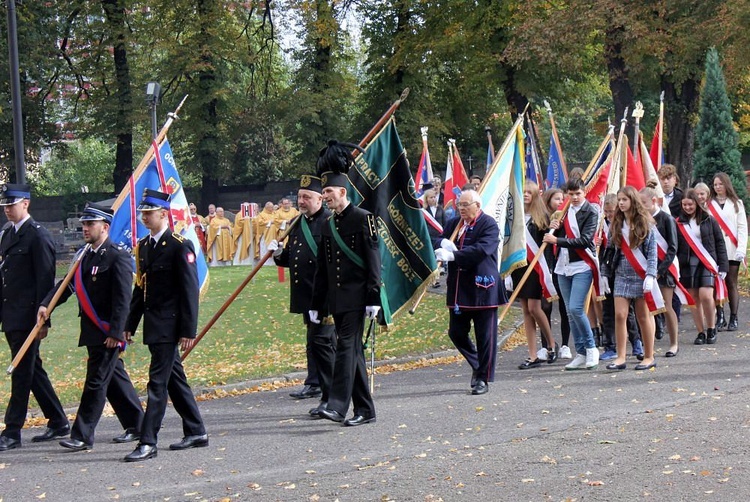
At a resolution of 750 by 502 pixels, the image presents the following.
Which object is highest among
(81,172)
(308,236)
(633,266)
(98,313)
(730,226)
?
(81,172)

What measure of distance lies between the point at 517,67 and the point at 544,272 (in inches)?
843

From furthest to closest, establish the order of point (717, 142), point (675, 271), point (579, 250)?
point (717, 142), point (675, 271), point (579, 250)

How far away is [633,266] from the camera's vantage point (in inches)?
431

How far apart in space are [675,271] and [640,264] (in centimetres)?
222

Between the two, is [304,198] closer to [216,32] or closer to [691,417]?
[691,417]

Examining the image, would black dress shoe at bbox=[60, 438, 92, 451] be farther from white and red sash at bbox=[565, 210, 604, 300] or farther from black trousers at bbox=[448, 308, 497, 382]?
white and red sash at bbox=[565, 210, 604, 300]

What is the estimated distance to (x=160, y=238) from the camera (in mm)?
8055

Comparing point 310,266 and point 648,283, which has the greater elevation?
point 310,266

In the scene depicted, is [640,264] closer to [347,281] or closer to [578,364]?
[578,364]

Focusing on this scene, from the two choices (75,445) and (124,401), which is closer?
(75,445)

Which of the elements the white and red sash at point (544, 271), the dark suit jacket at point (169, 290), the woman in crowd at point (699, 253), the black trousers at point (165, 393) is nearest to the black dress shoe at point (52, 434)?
the black trousers at point (165, 393)

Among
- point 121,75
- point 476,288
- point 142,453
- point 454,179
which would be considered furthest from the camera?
point 121,75

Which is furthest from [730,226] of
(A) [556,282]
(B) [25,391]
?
(B) [25,391]

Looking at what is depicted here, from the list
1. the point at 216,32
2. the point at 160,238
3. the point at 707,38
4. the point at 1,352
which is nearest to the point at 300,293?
the point at 160,238
